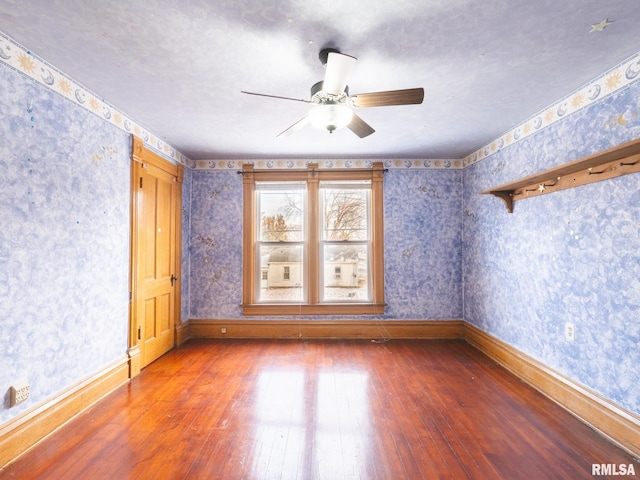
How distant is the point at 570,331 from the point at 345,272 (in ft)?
8.66

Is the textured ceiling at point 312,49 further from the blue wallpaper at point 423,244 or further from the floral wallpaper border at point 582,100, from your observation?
the blue wallpaper at point 423,244

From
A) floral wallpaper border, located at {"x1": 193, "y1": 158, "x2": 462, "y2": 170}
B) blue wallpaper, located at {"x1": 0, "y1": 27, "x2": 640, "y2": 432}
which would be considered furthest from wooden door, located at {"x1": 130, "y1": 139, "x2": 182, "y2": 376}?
floral wallpaper border, located at {"x1": 193, "y1": 158, "x2": 462, "y2": 170}

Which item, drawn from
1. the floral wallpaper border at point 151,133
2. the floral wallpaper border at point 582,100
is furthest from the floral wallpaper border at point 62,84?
the floral wallpaper border at point 582,100

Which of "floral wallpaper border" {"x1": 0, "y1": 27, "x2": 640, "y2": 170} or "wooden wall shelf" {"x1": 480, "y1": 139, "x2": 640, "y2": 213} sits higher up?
"floral wallpaper border" {"x1": 0, "y1": 27, "x2": 640, "y2": 170}

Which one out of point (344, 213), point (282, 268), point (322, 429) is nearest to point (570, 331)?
point (322, 429)

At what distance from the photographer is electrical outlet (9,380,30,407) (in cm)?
202

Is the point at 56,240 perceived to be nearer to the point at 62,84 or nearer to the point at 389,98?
the point at 62,84

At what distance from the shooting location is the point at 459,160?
4648 millimetres

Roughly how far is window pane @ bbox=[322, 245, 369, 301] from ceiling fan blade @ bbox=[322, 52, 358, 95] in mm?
2842

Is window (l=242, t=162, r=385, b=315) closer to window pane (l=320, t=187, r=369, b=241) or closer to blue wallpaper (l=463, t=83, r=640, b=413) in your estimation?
window pane (l=320, t=187, r=369, b=241)

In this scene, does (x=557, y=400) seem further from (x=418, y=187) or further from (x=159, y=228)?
(x=159, y=228)

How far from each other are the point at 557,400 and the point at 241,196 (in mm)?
4096

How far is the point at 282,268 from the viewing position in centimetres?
470

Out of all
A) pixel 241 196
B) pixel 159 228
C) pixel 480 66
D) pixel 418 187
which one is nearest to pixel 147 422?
pixel 159 228
